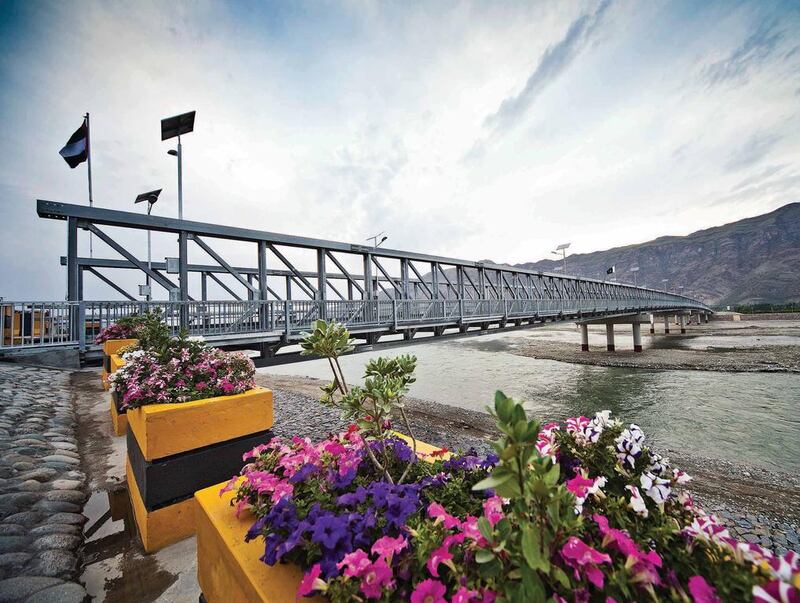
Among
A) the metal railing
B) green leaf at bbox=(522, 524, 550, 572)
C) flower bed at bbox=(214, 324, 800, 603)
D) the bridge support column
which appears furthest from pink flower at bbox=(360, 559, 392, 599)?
the bridge support column

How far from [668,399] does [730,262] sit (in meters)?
192

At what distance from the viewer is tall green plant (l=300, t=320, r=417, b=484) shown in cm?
209

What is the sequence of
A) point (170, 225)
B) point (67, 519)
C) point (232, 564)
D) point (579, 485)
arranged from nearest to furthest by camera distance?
point (579, 485) < point (232, 564) < point (67, 519) < point (170, 225)

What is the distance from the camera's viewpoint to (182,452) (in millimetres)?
3578

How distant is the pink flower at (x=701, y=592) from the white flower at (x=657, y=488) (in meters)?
0.59

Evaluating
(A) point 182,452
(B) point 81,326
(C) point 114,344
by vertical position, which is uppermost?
(B) point 81,326

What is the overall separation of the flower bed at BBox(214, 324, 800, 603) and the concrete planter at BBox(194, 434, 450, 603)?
8 centimetres

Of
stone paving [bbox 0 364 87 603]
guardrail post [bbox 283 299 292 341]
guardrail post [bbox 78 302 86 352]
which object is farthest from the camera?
guardrail post [bbox 283 299 292 341]

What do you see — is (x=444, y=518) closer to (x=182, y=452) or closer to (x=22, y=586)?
(x=182, y=452)

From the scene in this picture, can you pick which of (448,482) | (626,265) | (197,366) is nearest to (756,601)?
(448,482)

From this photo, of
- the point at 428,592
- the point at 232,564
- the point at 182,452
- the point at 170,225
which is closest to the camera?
the point at 428,592

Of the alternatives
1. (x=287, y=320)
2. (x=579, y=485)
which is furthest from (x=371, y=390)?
(x=287, y=320)

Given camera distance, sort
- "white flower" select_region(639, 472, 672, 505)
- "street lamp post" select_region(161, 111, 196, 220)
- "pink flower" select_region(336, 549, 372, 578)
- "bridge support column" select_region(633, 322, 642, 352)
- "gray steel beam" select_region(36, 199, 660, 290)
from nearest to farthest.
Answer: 1. "pink flower" select_region(336, 549, 372, 578)
2. "white flower" select_region(639, 472, 672, 505)
3. "gray steel beam" select_region(36, 199, 660, 290)
4. "street lamp post" select_region(161, 111, 196, 220)
5. "bridge support column" select_region(633, 322, 642, 352)

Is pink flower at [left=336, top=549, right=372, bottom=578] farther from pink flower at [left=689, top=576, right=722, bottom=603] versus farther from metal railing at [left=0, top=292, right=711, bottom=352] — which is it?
metal railing at [left=0, top=292, right=711, bottom=352]
